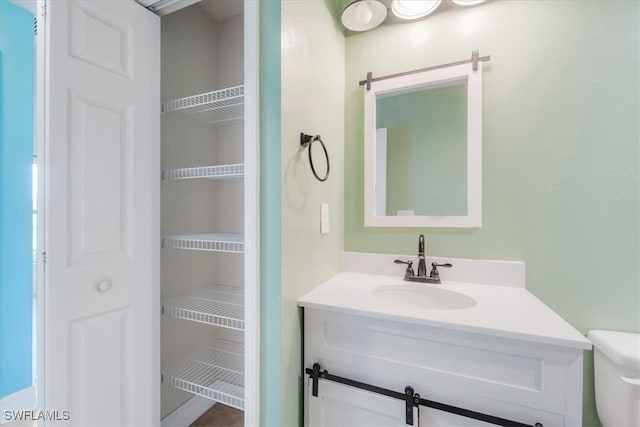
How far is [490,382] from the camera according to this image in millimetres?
876

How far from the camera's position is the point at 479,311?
1.01 m

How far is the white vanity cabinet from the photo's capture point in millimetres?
818

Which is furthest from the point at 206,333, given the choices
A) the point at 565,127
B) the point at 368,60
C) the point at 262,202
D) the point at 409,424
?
the point at 565,127

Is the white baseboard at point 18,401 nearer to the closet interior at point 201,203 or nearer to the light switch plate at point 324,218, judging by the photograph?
the closet interior at point 201,203

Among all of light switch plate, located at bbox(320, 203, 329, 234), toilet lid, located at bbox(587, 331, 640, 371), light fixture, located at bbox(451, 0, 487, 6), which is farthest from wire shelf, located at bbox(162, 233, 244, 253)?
light fixture, located at bbox(451, 0, 487, 6)

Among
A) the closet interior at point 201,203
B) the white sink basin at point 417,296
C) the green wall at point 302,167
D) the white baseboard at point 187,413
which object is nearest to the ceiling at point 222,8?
the closet interior at point 201,203

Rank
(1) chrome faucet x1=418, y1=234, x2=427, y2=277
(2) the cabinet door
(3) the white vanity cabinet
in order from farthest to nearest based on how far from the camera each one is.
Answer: (1) chrome faucet x1=418, y1=234, x2=427, y2=277 < (2) the cabinet door < (3) the white vanity cabinet

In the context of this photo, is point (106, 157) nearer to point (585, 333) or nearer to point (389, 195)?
point (389, 195)

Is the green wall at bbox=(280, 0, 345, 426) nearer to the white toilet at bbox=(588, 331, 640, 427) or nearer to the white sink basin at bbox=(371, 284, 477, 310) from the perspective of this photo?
the white sink basin at bbox=(371, 284, 477, 310)

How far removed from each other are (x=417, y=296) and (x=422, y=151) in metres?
0.77

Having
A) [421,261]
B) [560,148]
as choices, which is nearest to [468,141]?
[560,148]

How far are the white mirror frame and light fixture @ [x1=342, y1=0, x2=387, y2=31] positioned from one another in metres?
0.29

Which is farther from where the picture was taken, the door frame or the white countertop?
the door frame

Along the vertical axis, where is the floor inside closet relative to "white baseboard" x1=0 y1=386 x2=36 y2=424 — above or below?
below
